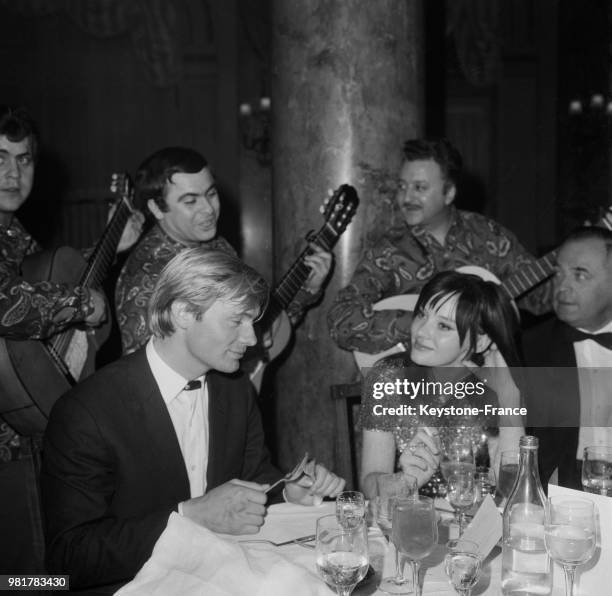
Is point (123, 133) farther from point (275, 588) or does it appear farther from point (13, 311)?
point (275, 588)

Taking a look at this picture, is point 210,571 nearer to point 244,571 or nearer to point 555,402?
point 244,571

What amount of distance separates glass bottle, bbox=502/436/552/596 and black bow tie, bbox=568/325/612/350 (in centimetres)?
135

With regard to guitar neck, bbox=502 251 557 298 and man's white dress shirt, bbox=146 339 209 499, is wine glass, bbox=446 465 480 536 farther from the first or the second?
guitar neck, bbox=502 251 557 298

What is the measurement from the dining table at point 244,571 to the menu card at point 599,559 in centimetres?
1

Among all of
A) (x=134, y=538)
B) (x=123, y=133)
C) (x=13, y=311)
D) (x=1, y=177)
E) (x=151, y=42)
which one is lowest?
(x=134, y=538)

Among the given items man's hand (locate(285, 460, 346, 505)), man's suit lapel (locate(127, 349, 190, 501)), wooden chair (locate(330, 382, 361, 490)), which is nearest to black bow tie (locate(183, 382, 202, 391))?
man's suit lapel (locate(127, 349, 190, 501))

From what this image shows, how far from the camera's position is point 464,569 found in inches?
46.0

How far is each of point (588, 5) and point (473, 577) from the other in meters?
7.47

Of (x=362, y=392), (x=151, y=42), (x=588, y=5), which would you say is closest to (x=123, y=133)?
(x=151, y=42)

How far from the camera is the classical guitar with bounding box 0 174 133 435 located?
2457mm

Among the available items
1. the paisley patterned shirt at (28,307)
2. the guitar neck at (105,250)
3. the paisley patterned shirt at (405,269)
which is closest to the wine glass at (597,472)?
the paisley patterned shirt at (405,269)

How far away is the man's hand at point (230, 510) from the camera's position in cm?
149

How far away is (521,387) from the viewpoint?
2260 mm

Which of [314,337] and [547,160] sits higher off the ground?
[547,160]
